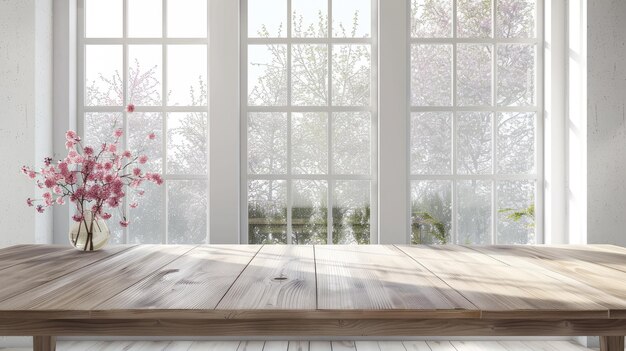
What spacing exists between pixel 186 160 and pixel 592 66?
2.46m

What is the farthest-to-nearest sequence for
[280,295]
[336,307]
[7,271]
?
[7,271]
[280,295]
[336,307]

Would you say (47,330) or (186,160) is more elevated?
(186,160)

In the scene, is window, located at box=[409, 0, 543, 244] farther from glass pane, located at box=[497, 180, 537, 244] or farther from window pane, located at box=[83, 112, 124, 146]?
window pane, located at box=[83, 112, 124, 146]

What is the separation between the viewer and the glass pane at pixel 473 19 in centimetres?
341

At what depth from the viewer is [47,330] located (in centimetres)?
125

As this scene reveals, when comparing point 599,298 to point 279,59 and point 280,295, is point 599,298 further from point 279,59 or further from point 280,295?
point 279,59

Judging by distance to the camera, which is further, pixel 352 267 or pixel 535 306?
pixel 352 267

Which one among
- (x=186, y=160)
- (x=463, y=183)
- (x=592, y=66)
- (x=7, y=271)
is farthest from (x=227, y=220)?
(x=592, y=66)

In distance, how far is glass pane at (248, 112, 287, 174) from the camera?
3.41 metres

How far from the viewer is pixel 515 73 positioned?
135 inches

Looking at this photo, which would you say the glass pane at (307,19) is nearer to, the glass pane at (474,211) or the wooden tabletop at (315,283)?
the glass pane at (474,211)

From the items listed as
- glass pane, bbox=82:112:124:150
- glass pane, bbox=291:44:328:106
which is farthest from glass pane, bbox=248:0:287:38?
glass pane, bbox=82:112:124:150

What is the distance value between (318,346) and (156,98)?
180cm

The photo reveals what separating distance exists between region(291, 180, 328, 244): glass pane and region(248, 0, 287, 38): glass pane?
94 cm
